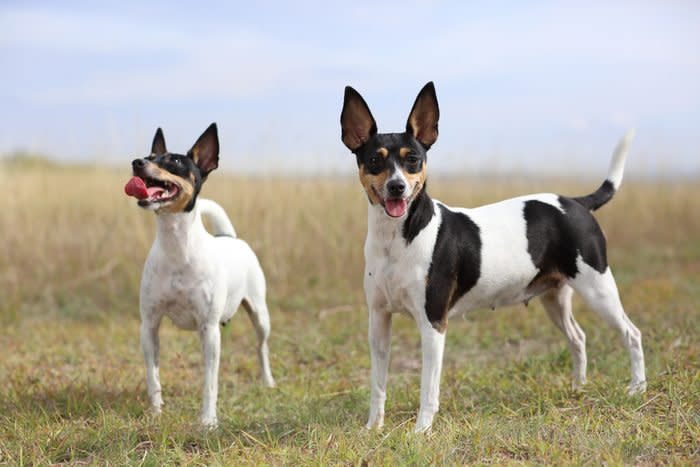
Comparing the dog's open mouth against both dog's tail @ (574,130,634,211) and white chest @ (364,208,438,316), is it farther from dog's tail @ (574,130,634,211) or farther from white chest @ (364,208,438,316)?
dog's tail @ (574,130,634,211)

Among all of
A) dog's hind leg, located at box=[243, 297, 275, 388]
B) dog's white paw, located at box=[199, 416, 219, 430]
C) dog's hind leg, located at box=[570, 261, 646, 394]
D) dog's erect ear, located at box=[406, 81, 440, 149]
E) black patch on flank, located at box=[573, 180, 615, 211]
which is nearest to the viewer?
dog's erect ear, located at box=[406, 81, 440, 149]

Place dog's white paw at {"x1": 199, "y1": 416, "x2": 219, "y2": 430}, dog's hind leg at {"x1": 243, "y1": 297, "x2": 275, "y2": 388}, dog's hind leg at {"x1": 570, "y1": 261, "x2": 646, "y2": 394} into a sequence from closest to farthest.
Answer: dog's white paw at {"x1": 199, "y1": 416, "x2": 219, "y2": 430}
dog's hind leg at {"x1": 570, "y1": 261, "x2": 646, "y2": 394}
dog's hind leg at {"x1": 243, "y1": 297, "x2": 275, "y2": 388}

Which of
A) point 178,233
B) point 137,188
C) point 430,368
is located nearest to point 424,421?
point 430,368

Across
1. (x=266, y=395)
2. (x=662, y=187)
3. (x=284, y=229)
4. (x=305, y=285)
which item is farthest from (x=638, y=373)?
(x=662, y=187)

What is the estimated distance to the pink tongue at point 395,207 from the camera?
3.90 metres

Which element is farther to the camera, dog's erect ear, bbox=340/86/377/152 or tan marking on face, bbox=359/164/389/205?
dog's erect ear, bbox=340/86/377/152

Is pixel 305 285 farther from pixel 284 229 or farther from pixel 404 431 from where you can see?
pixel 404 431

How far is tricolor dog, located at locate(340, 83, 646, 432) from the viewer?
4059 mm

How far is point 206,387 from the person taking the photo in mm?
4789

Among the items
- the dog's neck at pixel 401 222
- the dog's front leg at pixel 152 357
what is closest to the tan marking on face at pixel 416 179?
the dog's neck at pixel 401 222

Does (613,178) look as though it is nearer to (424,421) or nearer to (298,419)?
(424,421)

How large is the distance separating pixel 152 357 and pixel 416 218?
1928 mm

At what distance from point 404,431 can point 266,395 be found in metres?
1.76

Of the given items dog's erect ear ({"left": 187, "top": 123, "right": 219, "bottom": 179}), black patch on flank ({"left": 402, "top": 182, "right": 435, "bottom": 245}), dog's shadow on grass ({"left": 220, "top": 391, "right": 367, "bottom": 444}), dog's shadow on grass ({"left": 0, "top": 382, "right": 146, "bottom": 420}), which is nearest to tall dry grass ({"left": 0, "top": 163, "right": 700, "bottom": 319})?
dog's shadow on grass ({"left": 0, "top": 382, "right": 146, "bottom": 420})
